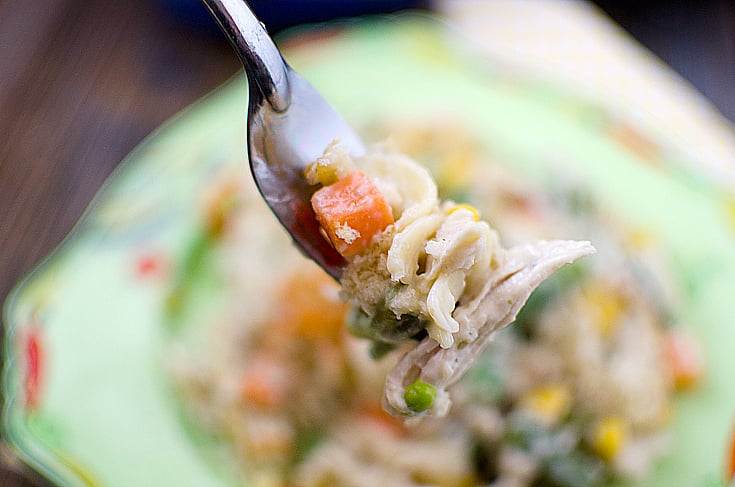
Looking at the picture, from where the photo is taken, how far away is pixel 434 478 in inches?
69.2

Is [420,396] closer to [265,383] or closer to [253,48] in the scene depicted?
[253,48]

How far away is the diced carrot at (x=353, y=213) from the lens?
118 cm

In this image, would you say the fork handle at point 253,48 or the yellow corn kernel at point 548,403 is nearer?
the fork handle at point 253,48

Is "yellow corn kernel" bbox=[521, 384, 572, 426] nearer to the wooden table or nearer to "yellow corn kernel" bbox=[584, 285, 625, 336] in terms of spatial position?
"yellow corn kernel" bbox=[584, 285, 625, 336]

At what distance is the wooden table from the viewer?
2.55m

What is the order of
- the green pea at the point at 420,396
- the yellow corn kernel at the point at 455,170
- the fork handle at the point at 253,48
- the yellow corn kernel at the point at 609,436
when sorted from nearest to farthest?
the fork handle at the point at 253,48
the green pea at the point at 420,396
the yellow corn kernel at the point at 609,436
the yellow corn kernel at the point at 455,170

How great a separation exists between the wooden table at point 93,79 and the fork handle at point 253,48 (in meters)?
1.58

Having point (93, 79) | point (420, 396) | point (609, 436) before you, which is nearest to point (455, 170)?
point (609, 436)

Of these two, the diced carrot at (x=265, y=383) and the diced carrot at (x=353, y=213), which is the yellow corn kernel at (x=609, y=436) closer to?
the diced carrot at (x=265, y=383)

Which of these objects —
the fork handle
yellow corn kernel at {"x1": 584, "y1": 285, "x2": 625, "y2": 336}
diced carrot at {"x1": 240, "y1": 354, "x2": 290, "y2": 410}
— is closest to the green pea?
the fork handle

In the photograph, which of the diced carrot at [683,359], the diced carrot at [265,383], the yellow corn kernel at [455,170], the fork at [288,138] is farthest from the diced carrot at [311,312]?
the diced carrot at [683,359]

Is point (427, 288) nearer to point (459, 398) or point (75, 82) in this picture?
point (459, 398)

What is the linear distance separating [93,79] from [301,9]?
2.96 feet

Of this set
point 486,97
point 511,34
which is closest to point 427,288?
point 486,97
